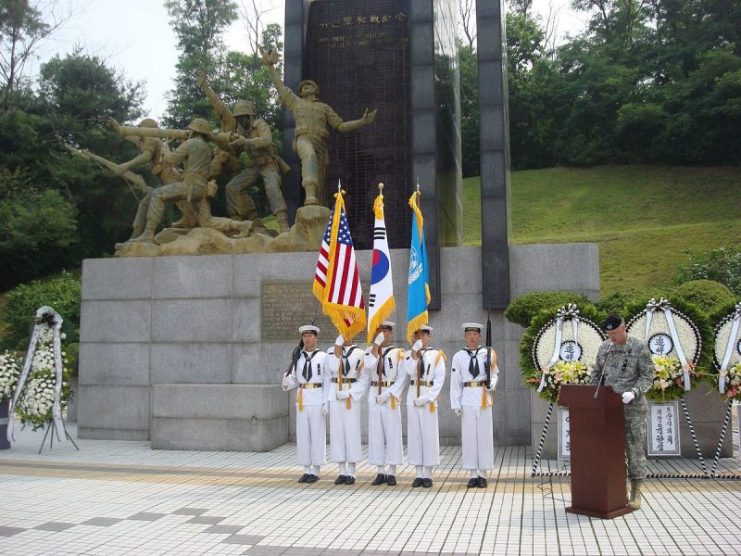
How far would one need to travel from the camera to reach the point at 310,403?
8914 millimetres

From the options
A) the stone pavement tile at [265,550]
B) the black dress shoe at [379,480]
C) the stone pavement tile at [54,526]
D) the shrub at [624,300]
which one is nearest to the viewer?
the stone pavement tile at [265,550]

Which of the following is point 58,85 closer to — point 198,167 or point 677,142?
point 198,167

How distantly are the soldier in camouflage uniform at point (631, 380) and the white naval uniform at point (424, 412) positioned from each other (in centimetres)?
200

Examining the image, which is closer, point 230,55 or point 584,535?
point 584,535

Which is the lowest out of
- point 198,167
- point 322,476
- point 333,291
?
point 322,476

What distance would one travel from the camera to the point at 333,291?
9406 millimetres

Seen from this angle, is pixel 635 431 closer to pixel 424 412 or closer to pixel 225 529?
pixel 424 412

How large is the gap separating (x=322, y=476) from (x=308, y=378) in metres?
1.22

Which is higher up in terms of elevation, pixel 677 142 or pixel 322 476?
pixel 677 142

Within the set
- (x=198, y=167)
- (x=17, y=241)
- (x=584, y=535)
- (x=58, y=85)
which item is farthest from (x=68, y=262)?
(x=584, y=535)

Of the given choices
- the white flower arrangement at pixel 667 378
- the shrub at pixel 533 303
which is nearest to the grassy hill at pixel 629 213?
the shrub at pixel 533 303

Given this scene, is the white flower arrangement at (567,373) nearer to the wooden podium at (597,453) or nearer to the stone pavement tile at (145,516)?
the wooden podium at (597,453)

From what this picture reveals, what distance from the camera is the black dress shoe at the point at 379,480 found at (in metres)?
8.45

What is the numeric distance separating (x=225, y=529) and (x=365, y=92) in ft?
34.0
